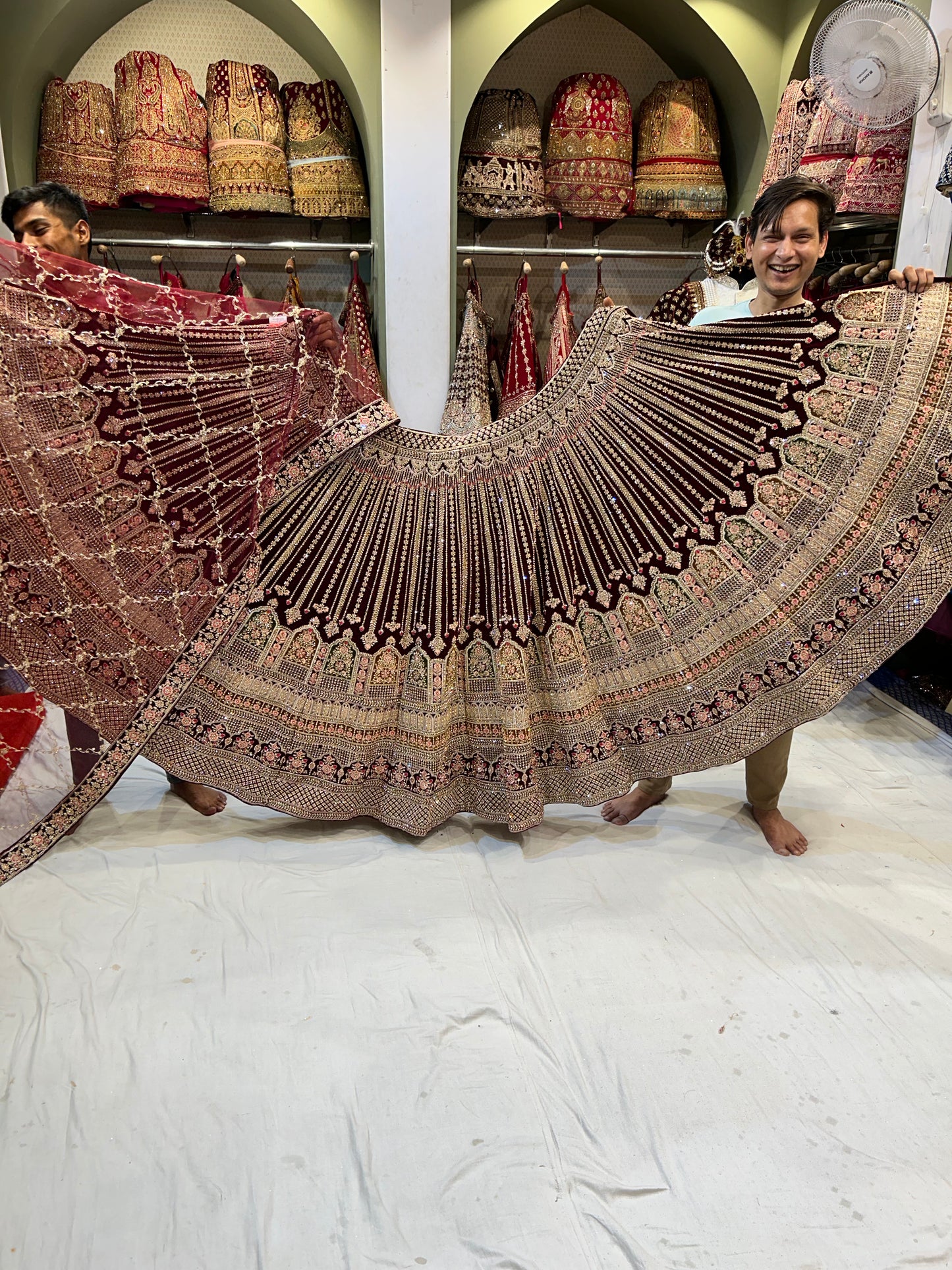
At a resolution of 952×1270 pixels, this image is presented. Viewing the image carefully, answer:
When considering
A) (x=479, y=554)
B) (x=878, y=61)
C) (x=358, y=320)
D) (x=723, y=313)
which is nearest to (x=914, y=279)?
(x=723, y=313)

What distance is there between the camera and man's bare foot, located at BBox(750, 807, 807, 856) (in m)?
2.00

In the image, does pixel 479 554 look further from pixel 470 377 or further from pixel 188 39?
pixel 188 39

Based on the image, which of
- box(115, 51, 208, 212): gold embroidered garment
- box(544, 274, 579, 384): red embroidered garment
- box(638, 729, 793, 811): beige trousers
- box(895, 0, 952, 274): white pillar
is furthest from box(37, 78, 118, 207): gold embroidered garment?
box(638, 729, 793, 811): beige trousers

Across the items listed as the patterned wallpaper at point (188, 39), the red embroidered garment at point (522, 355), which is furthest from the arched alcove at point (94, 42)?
the red embroidered garment at point (522, 355)

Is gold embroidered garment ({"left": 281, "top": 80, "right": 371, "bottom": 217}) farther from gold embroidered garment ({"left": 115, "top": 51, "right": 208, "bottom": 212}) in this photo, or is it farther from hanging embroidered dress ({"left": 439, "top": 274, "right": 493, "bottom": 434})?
hanging embroidered dress ({"left": 439, "top": 274, "right": 493, "bottom": 434})

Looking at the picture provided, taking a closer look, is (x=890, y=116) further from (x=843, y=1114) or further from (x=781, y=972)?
(x=843, y=1114)

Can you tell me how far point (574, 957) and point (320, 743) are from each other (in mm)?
692

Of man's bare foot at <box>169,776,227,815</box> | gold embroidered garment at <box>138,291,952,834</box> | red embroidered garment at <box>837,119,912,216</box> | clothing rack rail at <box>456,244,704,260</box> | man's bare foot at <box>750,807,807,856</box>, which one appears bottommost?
man's bare foot at <box>750,807,807,856</box>

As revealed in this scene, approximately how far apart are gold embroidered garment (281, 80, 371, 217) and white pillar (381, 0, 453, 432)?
0.19 metres

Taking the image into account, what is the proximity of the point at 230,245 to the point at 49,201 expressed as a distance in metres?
1.35

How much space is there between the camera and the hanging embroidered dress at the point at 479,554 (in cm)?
169

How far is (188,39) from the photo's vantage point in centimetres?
355

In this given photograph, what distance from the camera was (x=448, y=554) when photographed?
75.7 inches

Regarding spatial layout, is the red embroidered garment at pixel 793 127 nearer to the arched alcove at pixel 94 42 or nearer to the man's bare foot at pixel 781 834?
the arched alcove at pixel 94 42
